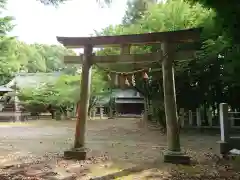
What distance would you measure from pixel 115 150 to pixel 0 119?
60.4ft

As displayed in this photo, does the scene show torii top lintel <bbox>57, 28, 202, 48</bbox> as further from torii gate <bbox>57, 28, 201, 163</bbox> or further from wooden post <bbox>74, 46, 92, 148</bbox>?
wooden post <bbox>74, 46, 92, 148</bbox>

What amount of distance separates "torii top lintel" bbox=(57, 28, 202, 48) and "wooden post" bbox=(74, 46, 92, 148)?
0.86 feet

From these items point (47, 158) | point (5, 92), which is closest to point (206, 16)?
point (47, 158)

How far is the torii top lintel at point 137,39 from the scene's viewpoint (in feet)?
25.5

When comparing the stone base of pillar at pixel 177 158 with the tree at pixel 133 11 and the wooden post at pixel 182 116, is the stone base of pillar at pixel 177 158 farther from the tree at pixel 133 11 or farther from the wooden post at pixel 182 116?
the tree at pixel 133 11

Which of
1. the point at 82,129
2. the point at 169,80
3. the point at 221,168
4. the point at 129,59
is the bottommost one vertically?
the point at 221,168

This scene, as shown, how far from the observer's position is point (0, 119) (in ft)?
82.9

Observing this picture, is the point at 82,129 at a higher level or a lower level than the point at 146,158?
higher

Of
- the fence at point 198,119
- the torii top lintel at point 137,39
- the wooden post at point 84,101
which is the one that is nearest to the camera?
the torii top lintel at point 137,39

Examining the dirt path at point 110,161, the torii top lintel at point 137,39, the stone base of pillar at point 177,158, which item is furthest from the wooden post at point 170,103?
the dirt path at point 110,161

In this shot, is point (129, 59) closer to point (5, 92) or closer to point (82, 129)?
point (82, 129)

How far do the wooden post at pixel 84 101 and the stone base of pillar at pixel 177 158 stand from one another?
7.88 feet

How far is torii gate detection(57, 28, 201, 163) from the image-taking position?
7.64m

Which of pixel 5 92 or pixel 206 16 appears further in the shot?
pixel 5 92
